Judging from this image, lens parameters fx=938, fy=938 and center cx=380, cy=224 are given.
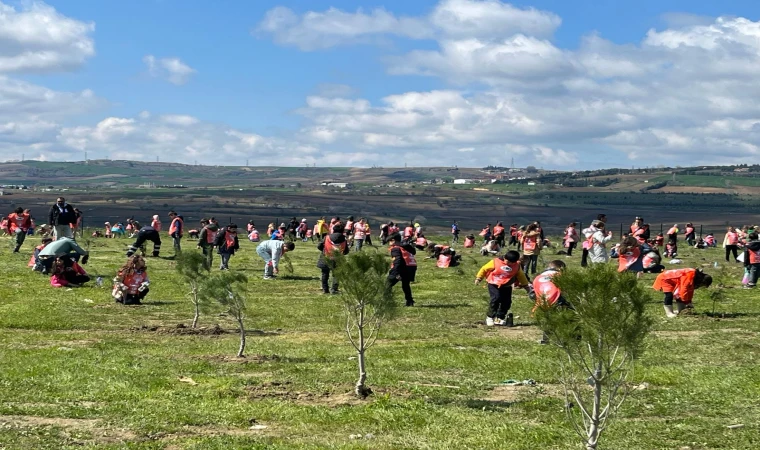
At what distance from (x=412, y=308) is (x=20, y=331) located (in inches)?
330

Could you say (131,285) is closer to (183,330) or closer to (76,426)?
(183,330)

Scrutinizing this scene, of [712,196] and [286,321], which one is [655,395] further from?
[712,196]

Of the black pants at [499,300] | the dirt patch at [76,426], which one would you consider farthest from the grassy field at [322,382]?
the black pants at [499,300]

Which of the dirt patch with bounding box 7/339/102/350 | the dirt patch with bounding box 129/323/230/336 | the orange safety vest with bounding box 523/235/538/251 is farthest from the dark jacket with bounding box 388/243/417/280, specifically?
the dirt patch with bounding box 7/339/102/350

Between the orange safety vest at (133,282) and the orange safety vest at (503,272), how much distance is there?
782 centimetres

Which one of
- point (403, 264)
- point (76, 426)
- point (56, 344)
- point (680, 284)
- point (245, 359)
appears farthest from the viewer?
point (403, 264)

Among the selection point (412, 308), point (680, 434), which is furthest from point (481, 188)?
point (680, 434)

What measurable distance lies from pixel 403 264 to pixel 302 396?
1021 centimetres

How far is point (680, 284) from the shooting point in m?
18.8

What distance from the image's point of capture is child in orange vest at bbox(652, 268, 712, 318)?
61.3ft

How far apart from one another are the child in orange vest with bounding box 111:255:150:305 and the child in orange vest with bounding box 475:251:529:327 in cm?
746

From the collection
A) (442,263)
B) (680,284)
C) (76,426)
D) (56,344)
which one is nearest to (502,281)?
(680,284)

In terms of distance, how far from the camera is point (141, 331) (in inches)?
647

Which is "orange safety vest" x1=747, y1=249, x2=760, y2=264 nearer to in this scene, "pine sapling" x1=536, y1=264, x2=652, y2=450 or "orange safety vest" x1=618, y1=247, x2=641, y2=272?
"orange safety vest" x1=618, y1=247, x2=641, y2=272
